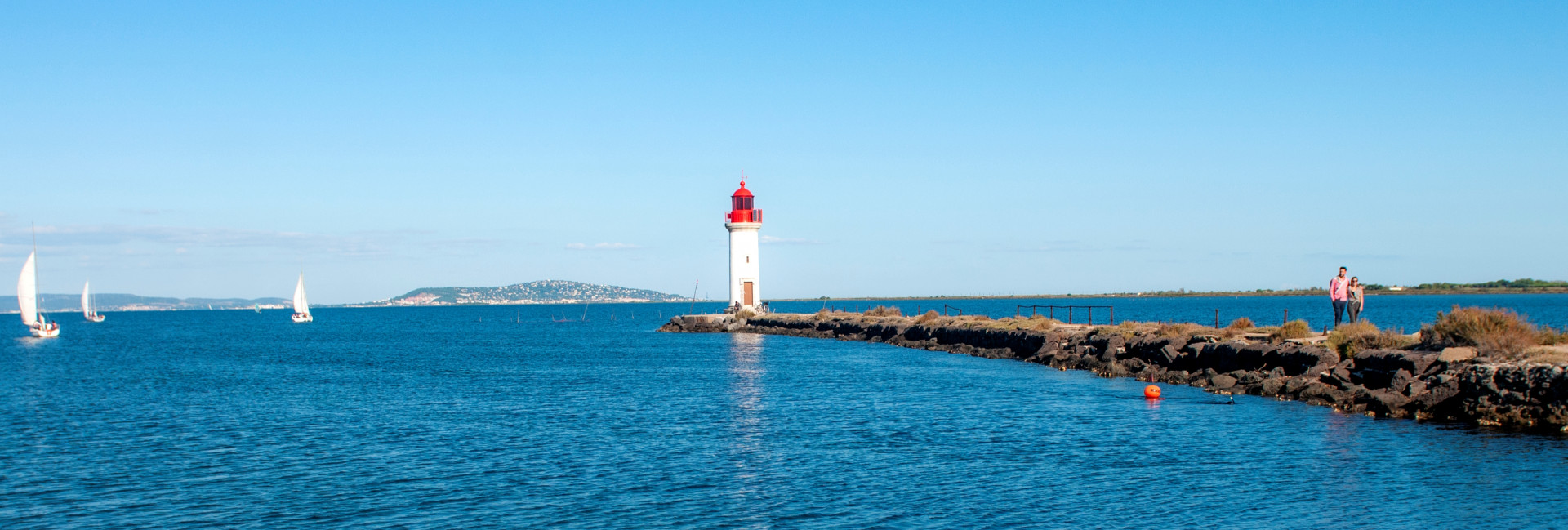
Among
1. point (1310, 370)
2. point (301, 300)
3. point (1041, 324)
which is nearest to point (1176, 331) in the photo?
point (1310, 370)

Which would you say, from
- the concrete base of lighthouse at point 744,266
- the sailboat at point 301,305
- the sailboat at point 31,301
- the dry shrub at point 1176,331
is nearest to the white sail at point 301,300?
the sailboat at point 301,305

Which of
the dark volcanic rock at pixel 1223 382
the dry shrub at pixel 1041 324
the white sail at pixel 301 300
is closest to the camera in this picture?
the dark volcanic rock at pixel 1223 382

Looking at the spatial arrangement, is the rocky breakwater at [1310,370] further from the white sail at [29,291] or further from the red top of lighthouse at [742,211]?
the white sail at [29,291]

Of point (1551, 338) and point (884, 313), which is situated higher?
point (884, 313)

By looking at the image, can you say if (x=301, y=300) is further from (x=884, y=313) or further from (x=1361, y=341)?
(x=1361, y=341)

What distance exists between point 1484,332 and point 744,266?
4842 centimetres

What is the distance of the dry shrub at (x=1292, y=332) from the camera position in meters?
31.4

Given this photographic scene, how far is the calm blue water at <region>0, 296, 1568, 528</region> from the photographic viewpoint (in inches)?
576

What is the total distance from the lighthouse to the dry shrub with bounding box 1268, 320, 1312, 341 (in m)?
38.8

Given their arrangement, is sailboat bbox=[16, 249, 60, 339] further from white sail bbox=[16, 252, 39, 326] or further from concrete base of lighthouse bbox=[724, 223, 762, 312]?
concrete base of lighthouse bbox=[724, 223, 762, 312]

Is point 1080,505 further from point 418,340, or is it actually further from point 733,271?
point 418,340

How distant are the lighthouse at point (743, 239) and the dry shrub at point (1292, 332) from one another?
127 ft

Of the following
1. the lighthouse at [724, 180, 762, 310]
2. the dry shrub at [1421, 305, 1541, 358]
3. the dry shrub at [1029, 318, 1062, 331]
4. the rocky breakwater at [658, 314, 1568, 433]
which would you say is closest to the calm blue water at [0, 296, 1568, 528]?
the rocky breakwater at [658, 314, 1568, 433]

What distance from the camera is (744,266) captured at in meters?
69.4
